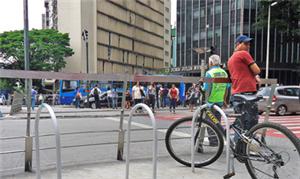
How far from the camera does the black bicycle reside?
4.37 metres

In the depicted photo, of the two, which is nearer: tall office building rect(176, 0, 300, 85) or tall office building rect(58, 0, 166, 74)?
tall office building rect(176, 0, 300, 85)

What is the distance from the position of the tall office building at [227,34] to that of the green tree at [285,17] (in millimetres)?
4133

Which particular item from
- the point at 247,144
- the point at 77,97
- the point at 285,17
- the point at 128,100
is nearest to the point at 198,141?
the point at 247,144

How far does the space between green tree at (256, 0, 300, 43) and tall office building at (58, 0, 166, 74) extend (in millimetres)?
27166

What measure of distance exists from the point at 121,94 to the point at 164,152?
1.70 meters

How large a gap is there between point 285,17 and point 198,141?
39.3m

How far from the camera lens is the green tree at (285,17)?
1594 inches

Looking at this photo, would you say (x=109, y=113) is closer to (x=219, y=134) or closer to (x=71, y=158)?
(x=71, y=158)

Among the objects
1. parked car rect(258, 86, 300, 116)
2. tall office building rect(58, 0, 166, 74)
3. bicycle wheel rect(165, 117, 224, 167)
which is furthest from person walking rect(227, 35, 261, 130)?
tall office building rect(58, 0, 166, 74)

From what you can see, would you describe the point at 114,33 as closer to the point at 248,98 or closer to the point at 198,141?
the point at 198,141

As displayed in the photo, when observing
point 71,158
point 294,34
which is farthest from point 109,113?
point 294,34

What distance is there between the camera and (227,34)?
179ft

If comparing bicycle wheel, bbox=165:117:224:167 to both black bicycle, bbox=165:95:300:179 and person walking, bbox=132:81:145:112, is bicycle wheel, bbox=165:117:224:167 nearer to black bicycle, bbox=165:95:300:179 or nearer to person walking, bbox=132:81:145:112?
black bicycle, bbox=165:95:300:179

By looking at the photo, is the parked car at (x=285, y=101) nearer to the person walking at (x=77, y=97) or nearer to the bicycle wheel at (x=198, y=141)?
the bicycle wheel at (x=198, y=141)
